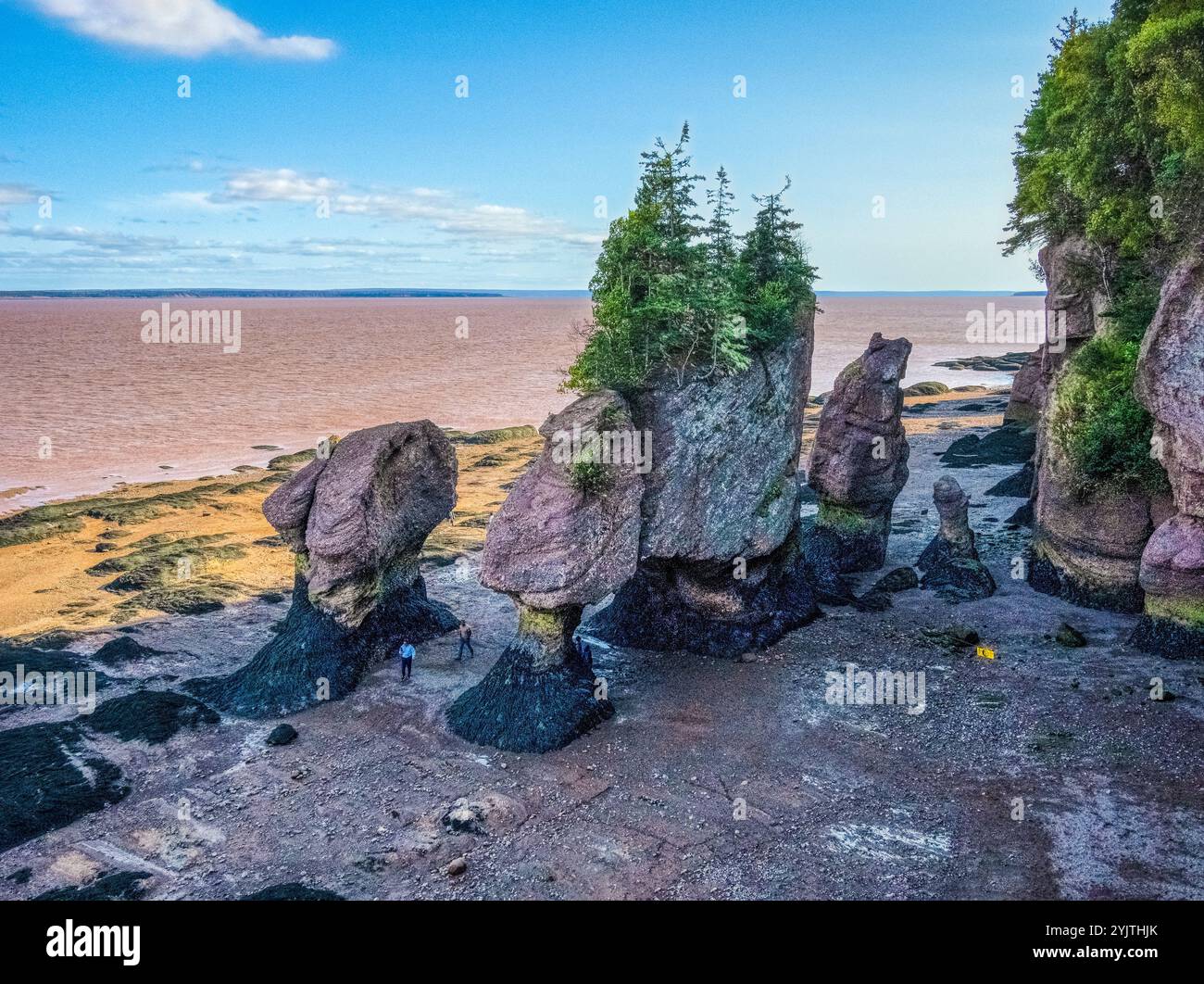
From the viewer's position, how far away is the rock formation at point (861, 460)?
31562 millimetres

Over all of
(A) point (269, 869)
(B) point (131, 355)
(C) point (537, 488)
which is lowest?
(A) point (269, 869)

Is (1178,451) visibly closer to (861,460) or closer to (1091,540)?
(1091,540)

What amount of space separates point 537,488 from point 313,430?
187 feet

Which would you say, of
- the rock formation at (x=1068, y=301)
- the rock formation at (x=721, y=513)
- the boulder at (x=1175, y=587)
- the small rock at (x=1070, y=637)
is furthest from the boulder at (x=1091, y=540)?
the rock formation at (x=721, y=513)

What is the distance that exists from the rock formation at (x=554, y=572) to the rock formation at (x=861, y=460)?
1208cm

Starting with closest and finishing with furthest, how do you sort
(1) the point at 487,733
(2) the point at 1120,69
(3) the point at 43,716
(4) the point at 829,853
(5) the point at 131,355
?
(4) the point at 829,853 < (1) the point at 487,733 < (3) the point at 43,716 < (2) the point at 1120,69 < (5) the point at 131,355

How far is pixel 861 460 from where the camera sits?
31781mm

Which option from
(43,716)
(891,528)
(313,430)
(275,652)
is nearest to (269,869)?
(275,652)

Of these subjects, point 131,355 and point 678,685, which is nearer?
point 678,685

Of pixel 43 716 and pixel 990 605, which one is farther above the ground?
pixel 990 605

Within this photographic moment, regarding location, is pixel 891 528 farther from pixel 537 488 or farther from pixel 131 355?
pixel 131 355

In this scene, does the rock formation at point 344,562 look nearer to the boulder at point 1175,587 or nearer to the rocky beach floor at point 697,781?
the rocky beach floor at point 697,781

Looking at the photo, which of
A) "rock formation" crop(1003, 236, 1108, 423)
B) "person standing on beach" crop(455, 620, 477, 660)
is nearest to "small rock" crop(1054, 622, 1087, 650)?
"rock formation" crop(1003, 236, 1108, 423)

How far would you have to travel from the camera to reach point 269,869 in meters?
16.9
